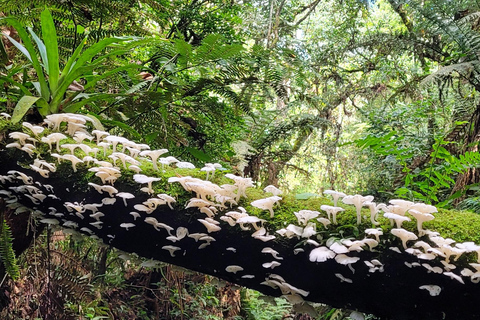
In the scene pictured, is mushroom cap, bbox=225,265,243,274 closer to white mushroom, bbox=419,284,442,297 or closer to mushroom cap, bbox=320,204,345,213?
mushroom cap, bbox=320,204,345,213

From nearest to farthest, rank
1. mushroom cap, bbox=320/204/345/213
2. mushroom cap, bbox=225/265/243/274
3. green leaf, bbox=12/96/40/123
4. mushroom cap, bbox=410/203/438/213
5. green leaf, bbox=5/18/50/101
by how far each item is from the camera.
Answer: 1. mushroom cap, bbox=410/203/438/213
2. mushroom cap, bbox=320/204/345/213
3. mushroom cap, bbox=225/265/243/274
4. green leaf, bbox=12/96/40/123
5. green leaf, bbox=5/18/50/101

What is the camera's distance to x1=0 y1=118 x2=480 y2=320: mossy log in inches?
41.1

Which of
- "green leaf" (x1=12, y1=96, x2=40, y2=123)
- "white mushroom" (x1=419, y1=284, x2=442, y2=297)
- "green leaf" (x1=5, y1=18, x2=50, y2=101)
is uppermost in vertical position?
"green leaf" (x1=5, y1=18, x2=50, y2=101)

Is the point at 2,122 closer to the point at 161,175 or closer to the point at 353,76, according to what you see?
the point at 161,175

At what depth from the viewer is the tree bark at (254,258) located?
104 centimetres

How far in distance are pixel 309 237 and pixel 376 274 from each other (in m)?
0.24

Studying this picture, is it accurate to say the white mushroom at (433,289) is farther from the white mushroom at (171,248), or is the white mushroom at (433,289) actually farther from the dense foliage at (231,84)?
the dense foliage at (231,84)

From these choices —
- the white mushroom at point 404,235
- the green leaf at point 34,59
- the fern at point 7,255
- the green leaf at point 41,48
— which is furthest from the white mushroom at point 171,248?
the green leaf at point 41,48

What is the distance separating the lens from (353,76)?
7352mm

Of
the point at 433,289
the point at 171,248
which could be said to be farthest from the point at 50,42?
the point at 433,289

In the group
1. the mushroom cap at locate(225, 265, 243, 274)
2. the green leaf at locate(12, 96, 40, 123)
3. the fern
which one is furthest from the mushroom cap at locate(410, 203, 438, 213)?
the fern

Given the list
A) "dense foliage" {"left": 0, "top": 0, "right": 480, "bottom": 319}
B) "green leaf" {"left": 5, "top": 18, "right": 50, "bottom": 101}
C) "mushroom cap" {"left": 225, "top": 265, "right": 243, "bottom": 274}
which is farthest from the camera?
"dense foliage" {"left": 0, "top": 0, "right": 480, "bottom": 319}

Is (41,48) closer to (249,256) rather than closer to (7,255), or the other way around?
(7,255)

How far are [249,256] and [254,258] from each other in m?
0.02
